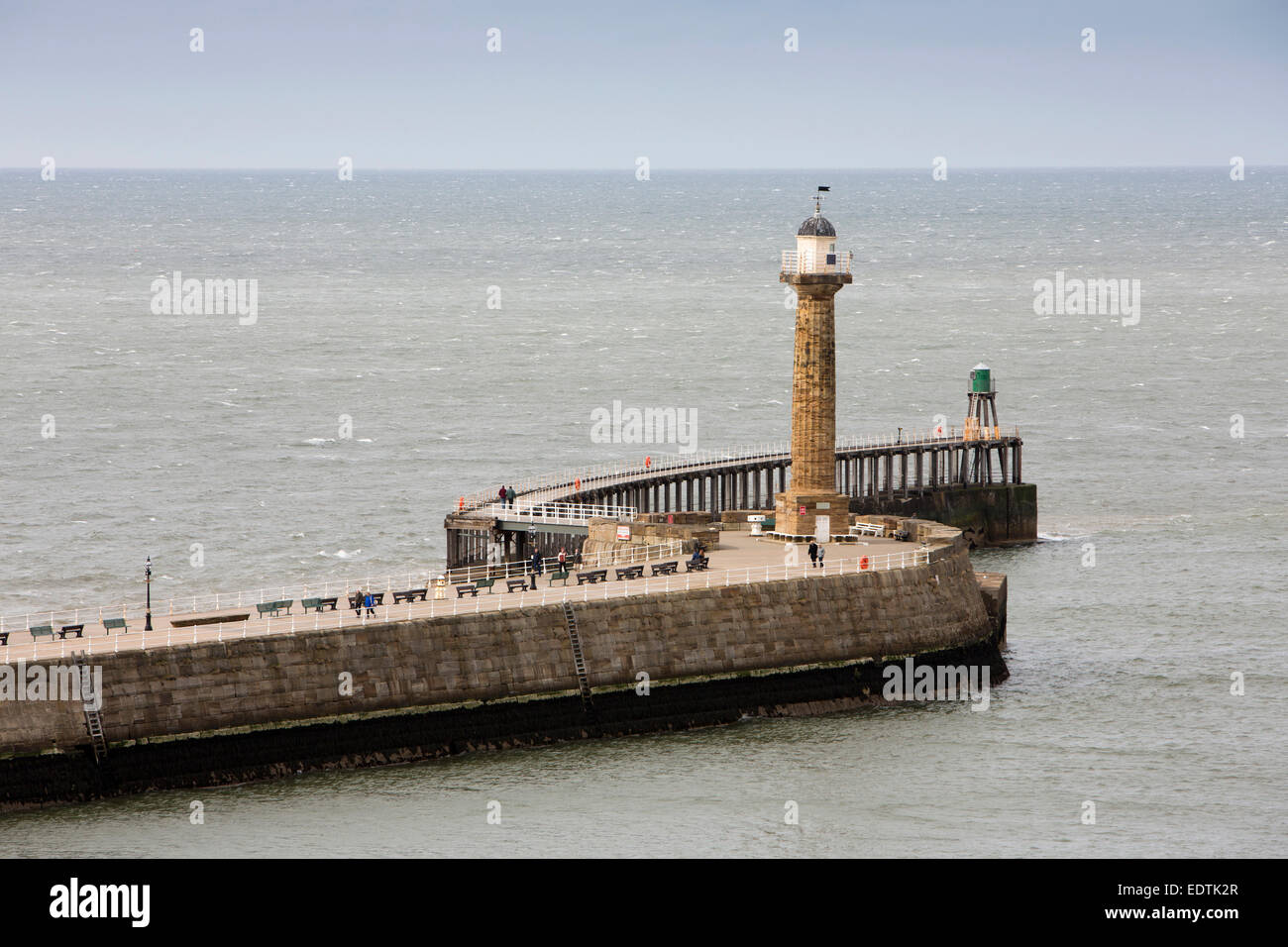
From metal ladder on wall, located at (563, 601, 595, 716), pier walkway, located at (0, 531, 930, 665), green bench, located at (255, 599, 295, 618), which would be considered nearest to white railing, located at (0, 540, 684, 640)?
pier walkway, located at (0, 531, 930, 665)

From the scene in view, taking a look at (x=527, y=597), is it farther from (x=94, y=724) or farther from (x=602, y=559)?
(x=94, y=724)

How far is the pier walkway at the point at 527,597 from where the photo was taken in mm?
51656

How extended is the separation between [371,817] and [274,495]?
4449 cm

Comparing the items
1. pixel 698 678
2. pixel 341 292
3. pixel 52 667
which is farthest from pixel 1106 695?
pixel 341 292

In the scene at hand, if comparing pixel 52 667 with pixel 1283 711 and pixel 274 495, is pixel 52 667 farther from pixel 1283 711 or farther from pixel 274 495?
pixel 274 495

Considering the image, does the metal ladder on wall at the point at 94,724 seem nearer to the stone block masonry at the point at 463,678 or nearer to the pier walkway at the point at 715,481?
the stone block masonry at the point at 463,678

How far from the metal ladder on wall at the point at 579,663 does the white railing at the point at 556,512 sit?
11.5 meters

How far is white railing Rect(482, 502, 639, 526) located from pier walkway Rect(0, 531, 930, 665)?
4.20 meters

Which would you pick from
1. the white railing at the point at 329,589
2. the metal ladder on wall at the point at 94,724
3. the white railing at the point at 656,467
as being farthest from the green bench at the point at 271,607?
the white railing at the point at 656,467

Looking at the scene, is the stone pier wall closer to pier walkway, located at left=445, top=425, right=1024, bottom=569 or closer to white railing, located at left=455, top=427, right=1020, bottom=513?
pier walkway, located at left=445, top=425, right=1024, bottom=569

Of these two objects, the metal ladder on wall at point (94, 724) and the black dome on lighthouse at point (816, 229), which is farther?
the black dome on lighthouse at point (816, 229)

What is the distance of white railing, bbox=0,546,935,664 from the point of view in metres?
51.4
